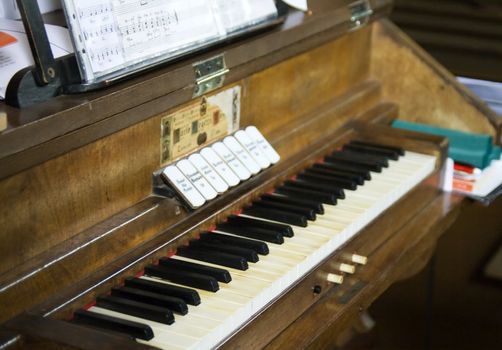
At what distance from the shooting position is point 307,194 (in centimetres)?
242

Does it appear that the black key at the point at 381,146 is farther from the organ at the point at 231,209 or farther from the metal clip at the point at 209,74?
the metal clip at the point at 209,74

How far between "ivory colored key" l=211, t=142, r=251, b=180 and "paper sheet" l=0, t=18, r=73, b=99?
19.2 inches

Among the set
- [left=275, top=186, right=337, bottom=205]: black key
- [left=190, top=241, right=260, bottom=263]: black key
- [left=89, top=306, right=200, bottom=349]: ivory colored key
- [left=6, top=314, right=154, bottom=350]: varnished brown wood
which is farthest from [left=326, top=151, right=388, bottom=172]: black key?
[left=6, top=314, right=154, bottom=350]: varnished brown wood

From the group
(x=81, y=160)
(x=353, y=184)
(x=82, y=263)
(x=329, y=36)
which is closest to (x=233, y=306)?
(x=82, y=263)

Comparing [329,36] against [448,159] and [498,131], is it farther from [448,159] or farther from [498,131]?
[498,131]

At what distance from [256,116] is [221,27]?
34cm

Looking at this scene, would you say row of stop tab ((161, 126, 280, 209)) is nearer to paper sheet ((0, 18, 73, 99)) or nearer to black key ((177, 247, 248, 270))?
black key ((177, 247, 248, 270))

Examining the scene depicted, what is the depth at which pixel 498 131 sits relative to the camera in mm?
3043

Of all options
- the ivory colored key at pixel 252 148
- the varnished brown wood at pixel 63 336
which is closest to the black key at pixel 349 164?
the ivory colored key at pixel 252 148

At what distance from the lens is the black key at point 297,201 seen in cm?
233

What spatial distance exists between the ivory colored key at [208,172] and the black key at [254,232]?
0.31ft

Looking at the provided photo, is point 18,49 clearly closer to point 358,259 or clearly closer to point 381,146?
point 358,259

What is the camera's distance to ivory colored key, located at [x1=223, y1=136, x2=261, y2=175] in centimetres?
234

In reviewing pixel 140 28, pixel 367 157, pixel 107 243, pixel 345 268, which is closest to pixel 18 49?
pixel 140 28
